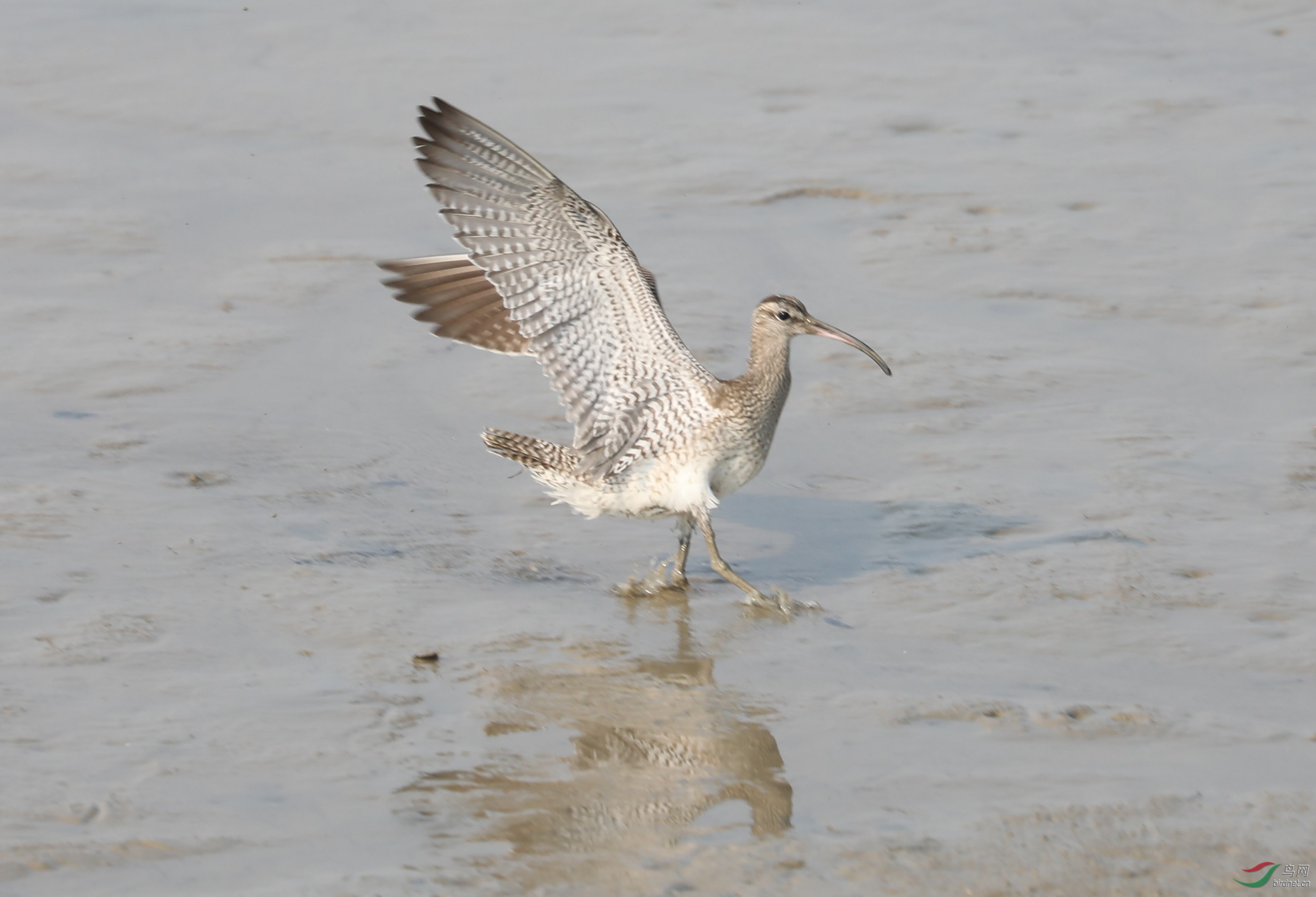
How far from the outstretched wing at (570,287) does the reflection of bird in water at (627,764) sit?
3.47ft

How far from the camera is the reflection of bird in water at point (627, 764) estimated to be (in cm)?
405

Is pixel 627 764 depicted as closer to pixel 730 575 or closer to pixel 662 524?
pixel 730 575

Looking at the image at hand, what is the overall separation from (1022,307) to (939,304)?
0.37 metres

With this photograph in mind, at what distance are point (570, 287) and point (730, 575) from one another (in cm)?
109

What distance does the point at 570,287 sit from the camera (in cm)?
569

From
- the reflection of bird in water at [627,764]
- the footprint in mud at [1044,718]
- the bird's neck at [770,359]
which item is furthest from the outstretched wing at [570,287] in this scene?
the footprint in mud at [1044,718]

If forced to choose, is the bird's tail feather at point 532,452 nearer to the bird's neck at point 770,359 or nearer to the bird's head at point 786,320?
the bird's neck at point 770,359

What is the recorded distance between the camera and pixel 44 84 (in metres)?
10.1

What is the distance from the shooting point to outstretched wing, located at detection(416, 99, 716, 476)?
561 centimetres

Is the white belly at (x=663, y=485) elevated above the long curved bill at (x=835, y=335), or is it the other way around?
the long curved bill at (x=835, y=335)

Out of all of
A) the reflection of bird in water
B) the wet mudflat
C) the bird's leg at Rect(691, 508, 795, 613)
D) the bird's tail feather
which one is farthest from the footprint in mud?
the bird's tail feather

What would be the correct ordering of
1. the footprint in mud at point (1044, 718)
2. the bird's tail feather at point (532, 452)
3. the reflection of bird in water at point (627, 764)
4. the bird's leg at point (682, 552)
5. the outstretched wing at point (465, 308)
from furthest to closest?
the outstretched wing at point (465, 308) < the bird's tail feather at point (532, 452) < the bird's leg at point (682, 552) < the footprint in mud at point (1044, 718) < the reflection of bird in water at point (627, 764)

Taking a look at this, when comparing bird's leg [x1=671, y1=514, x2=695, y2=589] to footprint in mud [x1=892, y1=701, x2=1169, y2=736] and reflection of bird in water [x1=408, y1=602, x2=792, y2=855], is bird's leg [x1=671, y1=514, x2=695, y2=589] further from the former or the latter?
footprint in mud [x1=892, y1=701, x2=1169, y2=736]

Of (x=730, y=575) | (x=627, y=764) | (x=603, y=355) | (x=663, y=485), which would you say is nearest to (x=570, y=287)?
(x=603, y=355)
